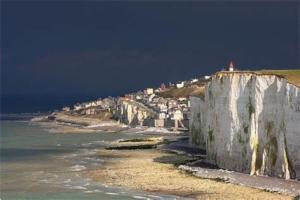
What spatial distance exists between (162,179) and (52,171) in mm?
11198

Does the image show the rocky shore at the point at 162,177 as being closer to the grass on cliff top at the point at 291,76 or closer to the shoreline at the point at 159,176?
the shoreline at the point at 159,176

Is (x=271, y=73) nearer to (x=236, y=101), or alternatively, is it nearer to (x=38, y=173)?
(x=236, y=101)

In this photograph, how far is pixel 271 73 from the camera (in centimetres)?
5075

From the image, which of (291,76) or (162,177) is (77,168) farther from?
(291,76)

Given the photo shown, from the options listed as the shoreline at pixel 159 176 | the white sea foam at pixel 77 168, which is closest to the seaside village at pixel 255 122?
the shoreline at pixel 159 176

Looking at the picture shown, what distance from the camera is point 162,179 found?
4859 cm

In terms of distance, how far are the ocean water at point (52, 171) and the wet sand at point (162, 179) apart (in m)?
1.39

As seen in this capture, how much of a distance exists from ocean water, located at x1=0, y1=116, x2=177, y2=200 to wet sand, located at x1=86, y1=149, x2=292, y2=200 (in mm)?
1389

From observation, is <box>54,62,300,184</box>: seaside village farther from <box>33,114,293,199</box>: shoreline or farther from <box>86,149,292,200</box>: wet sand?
<box>86,149,292,200</box>: wet sand

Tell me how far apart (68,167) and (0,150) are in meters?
21.6

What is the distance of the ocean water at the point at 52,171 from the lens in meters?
43.4

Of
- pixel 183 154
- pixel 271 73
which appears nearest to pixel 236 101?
pixel 271 73

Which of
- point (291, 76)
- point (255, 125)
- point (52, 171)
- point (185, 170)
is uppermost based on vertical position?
point (291, 76)

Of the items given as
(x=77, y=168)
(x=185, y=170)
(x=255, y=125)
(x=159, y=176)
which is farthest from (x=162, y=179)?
(x=77, y=168)
